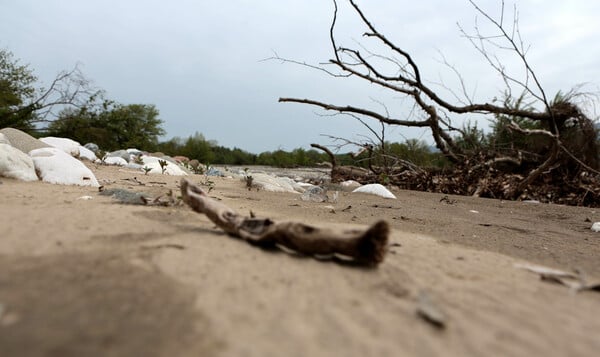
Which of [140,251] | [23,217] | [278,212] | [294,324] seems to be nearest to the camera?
[294,324]

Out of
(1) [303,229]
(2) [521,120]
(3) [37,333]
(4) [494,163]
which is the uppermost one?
(2) [521,120]

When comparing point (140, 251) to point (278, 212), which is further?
point (278, 212)

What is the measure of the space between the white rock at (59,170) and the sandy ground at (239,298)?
4.59 feet

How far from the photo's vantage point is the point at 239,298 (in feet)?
3.89

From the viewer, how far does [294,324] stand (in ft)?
3.48

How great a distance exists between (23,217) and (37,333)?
1.20m

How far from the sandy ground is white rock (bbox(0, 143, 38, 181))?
4.04ft

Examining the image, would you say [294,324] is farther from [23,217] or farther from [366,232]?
[23,217]

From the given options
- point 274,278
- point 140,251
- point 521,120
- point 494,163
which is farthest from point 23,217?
point 521,120

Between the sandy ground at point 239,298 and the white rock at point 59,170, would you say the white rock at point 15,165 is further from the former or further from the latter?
the sandy ground at point 239,298

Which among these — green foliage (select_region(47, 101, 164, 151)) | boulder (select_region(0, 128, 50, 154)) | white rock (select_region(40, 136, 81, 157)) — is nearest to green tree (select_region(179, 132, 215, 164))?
green foliage (select_region(47, 101, 164, 151))

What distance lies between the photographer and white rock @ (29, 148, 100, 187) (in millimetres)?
3352

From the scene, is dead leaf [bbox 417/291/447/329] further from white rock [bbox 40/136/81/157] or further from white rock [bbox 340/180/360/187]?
white rock [bbox 40/136/81/157]

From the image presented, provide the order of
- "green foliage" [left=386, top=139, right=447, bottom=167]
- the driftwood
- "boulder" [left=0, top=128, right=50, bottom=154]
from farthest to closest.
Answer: "green foliage" [left=386, top=139, right=447, bottom=167], "boulder" [left=0, top=128, right=50, bottom=154], the driftwood
